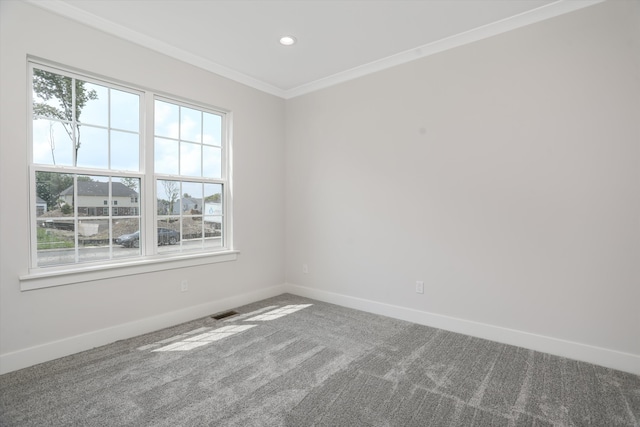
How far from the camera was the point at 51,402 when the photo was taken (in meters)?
1.98

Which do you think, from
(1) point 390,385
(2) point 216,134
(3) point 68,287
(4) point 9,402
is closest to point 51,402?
(4) point 9,402

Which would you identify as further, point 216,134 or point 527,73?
point 216,134

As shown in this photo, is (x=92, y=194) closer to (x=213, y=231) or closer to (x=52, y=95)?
(x=52, y=95)

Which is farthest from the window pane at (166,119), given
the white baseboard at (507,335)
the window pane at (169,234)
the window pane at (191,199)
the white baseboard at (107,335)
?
the white baseboard at (507,335)

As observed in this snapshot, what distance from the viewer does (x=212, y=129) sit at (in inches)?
148

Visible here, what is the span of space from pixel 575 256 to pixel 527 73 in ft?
5.17

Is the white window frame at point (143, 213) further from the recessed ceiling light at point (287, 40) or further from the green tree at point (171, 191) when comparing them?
the recessed ceiling light at point (287, 40)

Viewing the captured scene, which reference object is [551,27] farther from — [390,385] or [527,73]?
[390,385]

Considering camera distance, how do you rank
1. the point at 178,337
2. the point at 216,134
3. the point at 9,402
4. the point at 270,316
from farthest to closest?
1. the point at 216,134
2. the point at 270,316
3. the point at 178,337
4. the point at 9,402

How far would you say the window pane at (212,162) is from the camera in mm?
3709

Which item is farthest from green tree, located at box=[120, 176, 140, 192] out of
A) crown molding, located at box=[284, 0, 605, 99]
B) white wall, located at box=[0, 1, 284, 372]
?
crown molding, located at box=[284, 0, 605, 99]

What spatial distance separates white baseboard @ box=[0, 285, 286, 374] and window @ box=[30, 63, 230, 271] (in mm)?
598

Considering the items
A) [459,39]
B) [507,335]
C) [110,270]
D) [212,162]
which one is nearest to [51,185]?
[110,270]

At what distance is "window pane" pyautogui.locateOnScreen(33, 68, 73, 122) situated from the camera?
2557mm
